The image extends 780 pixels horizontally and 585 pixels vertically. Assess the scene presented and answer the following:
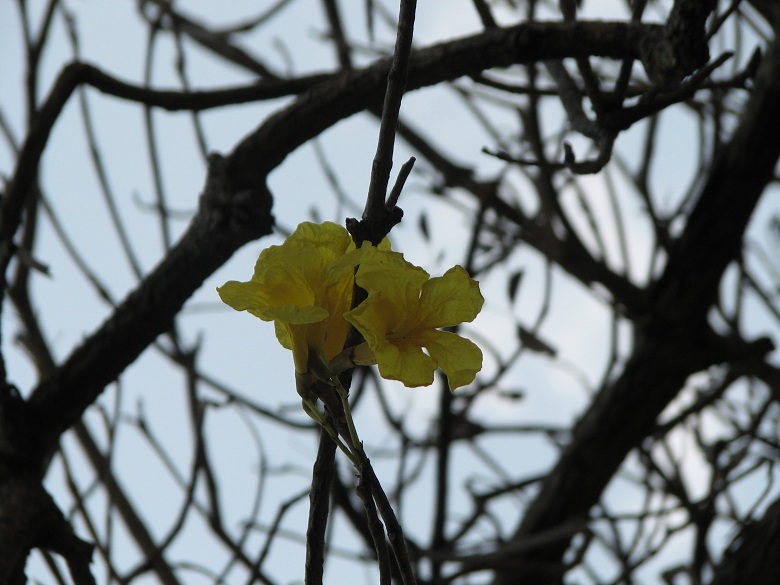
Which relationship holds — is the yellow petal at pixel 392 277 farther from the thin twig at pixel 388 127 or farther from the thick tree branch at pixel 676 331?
the thick tree branch at pixel 676 331

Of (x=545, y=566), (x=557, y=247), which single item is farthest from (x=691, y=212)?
(x=545, y=566)

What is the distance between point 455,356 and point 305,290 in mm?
182

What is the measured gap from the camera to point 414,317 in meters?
0.91

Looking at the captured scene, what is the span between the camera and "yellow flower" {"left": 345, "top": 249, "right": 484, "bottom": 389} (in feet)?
2.80

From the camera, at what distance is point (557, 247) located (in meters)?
2.42

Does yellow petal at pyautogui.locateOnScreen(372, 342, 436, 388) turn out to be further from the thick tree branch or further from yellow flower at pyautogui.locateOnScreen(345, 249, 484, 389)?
the thick tree branch

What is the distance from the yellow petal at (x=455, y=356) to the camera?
92 cm

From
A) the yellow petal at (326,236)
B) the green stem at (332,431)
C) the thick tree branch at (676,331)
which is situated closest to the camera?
the green stem at (332,431)

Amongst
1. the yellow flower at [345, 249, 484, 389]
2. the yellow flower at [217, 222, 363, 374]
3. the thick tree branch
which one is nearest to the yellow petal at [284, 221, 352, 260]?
the yellow flower at [217, 222, 363, 374]

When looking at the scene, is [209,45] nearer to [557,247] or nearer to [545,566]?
[557,247]

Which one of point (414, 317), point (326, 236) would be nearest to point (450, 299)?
point (414, 317)

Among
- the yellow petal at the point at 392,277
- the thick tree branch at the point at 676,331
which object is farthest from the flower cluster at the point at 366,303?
the thick tree branch at the point at 676,331

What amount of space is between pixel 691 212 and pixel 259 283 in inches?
58.3

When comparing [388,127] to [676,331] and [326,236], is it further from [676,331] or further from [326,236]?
[676,331]
